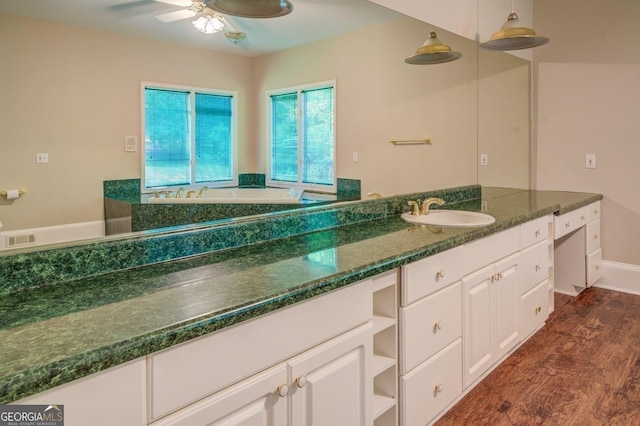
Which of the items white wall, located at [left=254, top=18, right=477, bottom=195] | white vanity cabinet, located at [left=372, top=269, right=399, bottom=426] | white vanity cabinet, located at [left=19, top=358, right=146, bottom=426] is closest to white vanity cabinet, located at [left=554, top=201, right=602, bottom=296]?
white wall, located at [left=254, top=18, right=477, bottom=195]

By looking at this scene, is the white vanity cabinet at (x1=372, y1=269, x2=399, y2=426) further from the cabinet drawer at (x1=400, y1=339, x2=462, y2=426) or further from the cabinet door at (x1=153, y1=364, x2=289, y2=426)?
the cabinet door at (x1=153, y1=364, x2=289, y2=426)

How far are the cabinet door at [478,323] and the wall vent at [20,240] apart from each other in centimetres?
159

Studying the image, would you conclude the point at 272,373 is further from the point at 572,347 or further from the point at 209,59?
the point at 572,347

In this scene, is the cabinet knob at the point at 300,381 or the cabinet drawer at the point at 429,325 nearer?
the cabinet knob at the point at 300,381

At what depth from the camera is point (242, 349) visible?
107cm

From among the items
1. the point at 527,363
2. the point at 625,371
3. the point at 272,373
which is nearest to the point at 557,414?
the point at 527,363

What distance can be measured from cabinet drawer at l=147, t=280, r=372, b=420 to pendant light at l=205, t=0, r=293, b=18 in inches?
39.6

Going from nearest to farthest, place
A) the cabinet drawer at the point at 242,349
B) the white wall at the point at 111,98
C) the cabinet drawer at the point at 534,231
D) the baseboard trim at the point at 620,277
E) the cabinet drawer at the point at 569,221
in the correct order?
the cabinet drawer at the point at 242,349 → the white wall at the point at 111,98 → the cabinet drawer at the point at 534,231 → the cabinet drawer at the point at 569,221 → the baseboard trim at the point at 620,277

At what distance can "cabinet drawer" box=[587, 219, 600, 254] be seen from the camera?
345 cm

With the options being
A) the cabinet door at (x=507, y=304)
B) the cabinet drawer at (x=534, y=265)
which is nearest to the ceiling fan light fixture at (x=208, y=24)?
the cabinet door at (x=507, y=304)

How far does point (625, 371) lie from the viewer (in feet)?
7.56

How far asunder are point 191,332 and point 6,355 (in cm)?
32

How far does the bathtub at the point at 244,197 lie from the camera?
148 cm

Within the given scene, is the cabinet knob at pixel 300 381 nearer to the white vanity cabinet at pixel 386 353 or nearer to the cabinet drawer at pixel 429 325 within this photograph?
the white vanity cabinet at pixel 386 353
